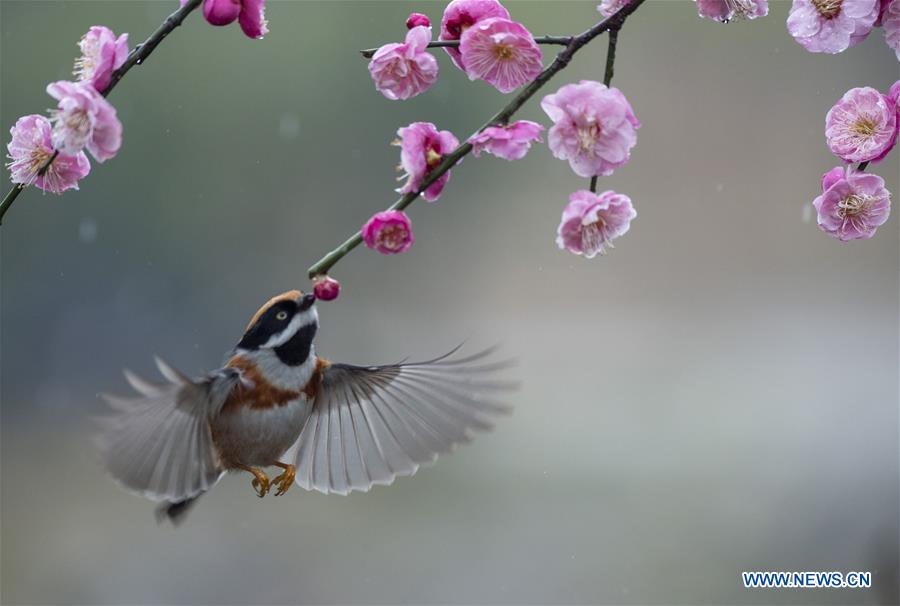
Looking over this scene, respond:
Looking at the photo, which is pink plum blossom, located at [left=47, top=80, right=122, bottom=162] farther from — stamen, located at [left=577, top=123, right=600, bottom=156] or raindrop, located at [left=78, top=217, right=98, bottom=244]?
raindrop, located at [left=78, top=217, right=98, bottom=244]

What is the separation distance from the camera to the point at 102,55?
0.70 metres

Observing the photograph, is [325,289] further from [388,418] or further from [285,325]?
[388,418]

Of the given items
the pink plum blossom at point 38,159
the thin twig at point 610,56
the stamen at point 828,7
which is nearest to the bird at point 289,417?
the pink plum blossom at point 38,159

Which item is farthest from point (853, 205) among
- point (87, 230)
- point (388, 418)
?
point (87, 230)

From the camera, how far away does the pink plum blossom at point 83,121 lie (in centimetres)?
67

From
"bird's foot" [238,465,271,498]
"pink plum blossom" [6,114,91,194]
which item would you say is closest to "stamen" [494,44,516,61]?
"pink plum blossom" [6,114,91,194]

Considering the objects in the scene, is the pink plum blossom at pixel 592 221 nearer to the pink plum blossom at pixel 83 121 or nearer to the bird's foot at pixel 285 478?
the pink plum blossom at pixel 83 121

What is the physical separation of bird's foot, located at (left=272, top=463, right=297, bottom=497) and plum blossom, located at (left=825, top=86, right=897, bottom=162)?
0.64m

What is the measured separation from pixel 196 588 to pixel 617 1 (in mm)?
2906

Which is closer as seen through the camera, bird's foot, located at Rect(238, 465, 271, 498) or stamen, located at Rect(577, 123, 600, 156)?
stamen, located at Rect(577, 123, 600, 156)

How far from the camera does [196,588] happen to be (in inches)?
129

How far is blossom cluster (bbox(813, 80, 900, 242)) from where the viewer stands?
76 cm

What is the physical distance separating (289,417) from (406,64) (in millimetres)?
458

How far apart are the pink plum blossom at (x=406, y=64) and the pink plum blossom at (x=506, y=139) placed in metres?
0.11
